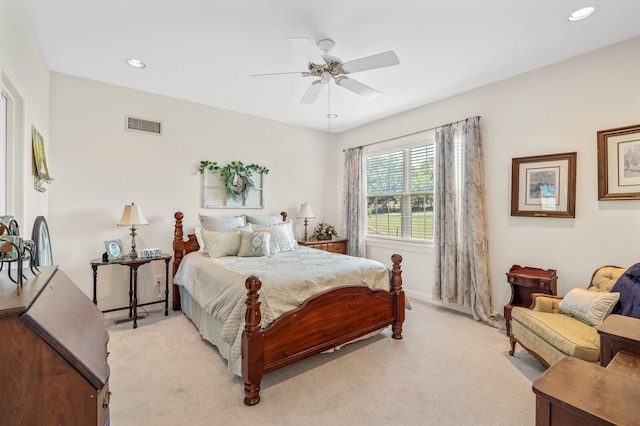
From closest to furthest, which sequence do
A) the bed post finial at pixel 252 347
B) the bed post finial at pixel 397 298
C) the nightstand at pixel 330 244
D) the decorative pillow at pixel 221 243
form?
1. the bed post finial at pixel 252 347
2. the bed post finial at pixel 397 298
3. the decorative pillow at pixel 221 243
4. the nightstand at pixel 330 244

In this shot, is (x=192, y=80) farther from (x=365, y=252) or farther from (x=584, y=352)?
(x=584, y=352)

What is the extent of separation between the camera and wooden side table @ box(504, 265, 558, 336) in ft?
9.34

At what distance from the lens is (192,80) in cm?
337

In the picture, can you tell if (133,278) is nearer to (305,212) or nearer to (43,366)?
(305,212)

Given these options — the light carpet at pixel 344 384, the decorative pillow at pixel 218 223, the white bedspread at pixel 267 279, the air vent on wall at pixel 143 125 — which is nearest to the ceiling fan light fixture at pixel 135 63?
the air vent on wall at pixel 143 125

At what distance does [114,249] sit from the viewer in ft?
10.8

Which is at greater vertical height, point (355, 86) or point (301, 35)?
point (301, 35)

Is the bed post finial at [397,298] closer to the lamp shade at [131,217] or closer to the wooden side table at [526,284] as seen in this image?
the wooden side table at [526,284]

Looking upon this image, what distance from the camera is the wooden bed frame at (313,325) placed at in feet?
6.73

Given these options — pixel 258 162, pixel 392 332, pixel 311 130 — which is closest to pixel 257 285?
pixel 392 332

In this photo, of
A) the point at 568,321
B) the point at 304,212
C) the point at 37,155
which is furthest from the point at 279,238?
the point at 568,321

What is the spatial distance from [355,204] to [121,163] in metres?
3.38

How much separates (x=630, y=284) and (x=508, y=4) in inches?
86.8

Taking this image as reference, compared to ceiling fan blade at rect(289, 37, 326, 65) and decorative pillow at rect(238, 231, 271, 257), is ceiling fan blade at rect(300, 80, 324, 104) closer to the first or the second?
ceiling fan blade at rect(289, 37, 326, 65)
